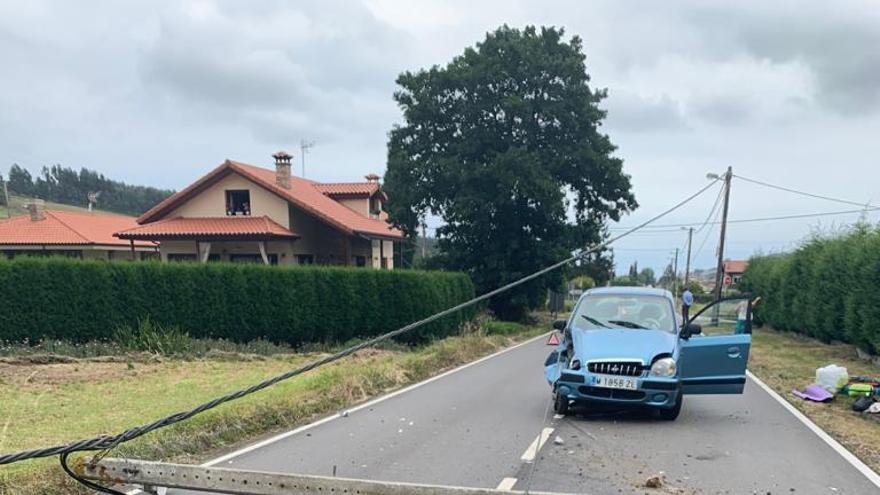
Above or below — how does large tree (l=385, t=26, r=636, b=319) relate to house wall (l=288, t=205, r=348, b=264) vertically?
above

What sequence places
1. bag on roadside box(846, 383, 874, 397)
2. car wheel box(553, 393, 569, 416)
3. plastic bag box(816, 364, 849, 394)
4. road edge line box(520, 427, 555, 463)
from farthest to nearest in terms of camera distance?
1. plastic bag box(816, 364, 849, 394)
2. bag on roadside box(846, 383, 874, 397)
3. car wheel box(553, 393, 569, 416)
4. road edge line box(520, 427, 555, 463)

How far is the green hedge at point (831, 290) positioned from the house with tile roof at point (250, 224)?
→ 19066 mm

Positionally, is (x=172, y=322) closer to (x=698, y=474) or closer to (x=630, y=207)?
(x=698, y=474)

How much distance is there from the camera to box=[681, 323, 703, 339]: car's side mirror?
8867 millimetres

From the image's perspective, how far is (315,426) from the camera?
8.37 m

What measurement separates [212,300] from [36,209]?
26350mm

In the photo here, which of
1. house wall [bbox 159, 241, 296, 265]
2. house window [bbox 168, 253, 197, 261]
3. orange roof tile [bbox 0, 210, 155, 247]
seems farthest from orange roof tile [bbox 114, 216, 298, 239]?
orange roof tile [bbox 0, 210, 155, 247]

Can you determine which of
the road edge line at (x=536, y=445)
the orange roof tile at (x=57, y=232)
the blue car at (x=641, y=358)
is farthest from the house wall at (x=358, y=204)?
the road edge line at (x=536, y=445)

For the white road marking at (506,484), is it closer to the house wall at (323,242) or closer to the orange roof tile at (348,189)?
the house wall at (323,242)

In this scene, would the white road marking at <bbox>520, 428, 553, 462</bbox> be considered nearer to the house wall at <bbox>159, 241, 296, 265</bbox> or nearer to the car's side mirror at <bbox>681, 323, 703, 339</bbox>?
the car's side mirror at <bbox>681, 323, 703, 339</bbox>

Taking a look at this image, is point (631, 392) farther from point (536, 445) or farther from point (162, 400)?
point (162, 400)

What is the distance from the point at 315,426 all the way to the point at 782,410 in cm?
718

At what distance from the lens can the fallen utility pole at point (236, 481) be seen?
3.29m

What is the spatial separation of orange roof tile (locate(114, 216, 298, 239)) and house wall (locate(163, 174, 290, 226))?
56cm
